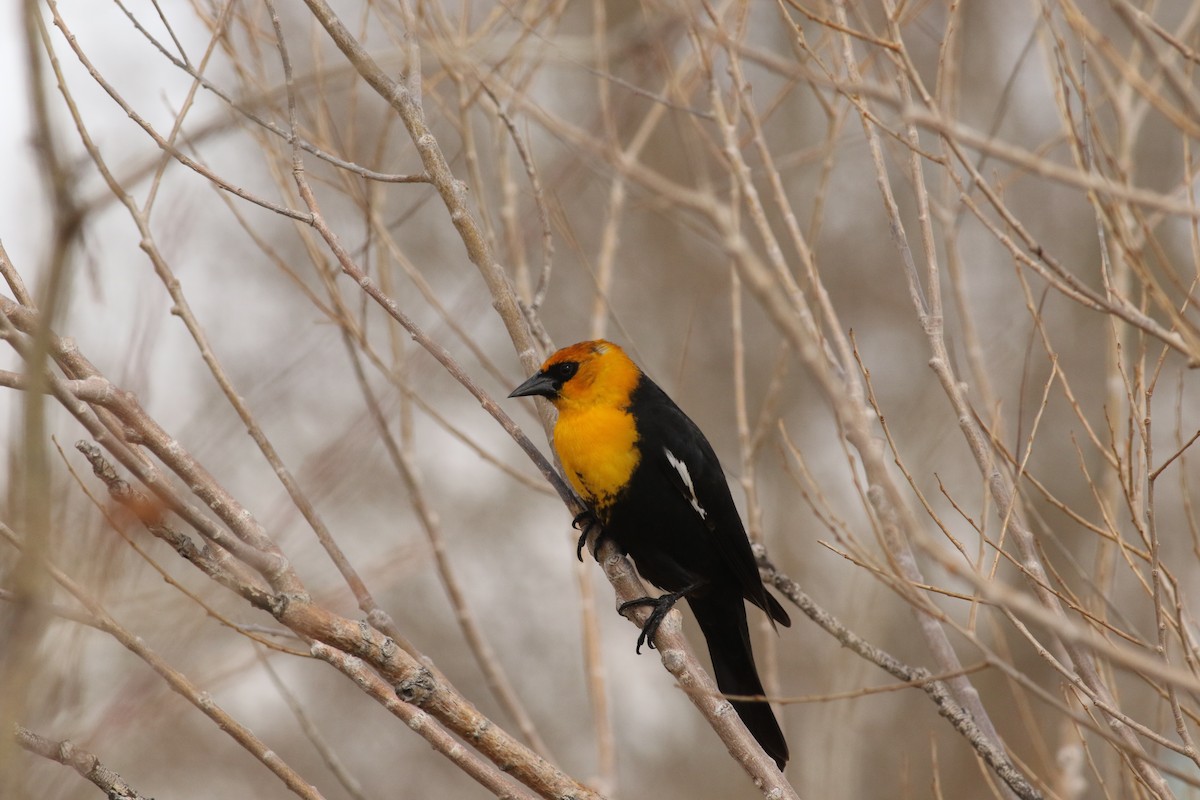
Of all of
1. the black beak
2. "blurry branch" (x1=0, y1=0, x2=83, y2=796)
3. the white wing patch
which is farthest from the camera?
the white wing patch

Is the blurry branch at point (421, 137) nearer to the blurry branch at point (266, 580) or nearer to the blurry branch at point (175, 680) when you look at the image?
the blurry branch at point (266, 580)

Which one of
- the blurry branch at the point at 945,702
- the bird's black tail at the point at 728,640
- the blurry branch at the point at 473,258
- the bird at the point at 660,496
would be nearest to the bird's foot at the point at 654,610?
the blurry branch at the point at 473,258

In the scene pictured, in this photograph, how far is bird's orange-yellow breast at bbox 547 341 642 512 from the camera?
11.4ft

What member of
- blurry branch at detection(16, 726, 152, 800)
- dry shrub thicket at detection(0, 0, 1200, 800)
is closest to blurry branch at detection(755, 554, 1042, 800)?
dry shrub thicket at detection(0, 0, 1200, 800)

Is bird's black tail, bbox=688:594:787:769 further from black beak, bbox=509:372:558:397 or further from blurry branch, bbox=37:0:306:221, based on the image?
blurry branch, bbox=37:0:306:221

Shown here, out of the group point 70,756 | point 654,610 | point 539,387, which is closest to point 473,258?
point 539,387

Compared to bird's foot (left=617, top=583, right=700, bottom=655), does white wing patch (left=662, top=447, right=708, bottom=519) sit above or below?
above

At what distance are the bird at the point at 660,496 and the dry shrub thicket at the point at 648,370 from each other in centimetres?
15

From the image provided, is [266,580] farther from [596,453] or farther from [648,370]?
[648,370]

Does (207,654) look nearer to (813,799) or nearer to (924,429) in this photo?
(813,799)

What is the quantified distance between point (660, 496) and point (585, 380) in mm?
443

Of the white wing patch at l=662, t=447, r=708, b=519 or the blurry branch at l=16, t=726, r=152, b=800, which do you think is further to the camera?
the white wing patch at l=662, t=447, r=708, b=519

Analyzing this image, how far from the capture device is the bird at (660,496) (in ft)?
11.3

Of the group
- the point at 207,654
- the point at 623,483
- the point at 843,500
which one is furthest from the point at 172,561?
the point at 843,500
